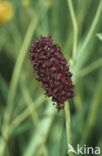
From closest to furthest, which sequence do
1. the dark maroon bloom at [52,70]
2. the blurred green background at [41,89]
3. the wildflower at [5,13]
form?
the dark maroon bloom at [52,70] < the blurred green background at [41,89] < the wildflower at [5,13]

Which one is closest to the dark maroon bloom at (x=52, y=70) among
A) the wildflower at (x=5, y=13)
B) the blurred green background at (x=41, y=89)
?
the blurred green background at (x=41, y=89)

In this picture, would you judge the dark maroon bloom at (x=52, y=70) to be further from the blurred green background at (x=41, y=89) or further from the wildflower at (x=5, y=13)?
the wildflower at (x=5, y=13)

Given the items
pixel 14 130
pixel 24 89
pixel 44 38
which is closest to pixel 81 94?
pixel 24 89

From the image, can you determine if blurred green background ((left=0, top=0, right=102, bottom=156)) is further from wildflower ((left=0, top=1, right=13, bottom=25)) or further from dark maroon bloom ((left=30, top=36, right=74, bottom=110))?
dark maroon bloom ((left=30, top=36, right=74, bottom=110))

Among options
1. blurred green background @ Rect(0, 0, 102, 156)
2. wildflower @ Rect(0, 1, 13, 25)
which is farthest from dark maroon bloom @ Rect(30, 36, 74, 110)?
wildflower @ Rect(0, 1, 13, 25)

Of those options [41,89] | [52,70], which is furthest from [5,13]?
[52,70]
